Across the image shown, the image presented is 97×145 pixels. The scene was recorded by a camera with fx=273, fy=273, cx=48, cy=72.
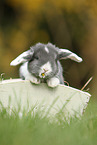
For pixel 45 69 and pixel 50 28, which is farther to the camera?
pixel 50 28

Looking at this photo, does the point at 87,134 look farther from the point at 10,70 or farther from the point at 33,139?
the point at 10,70

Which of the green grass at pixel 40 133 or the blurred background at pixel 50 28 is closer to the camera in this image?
the green grass at pixel 40 133

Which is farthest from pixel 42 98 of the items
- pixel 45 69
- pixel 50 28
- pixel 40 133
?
pixel 50 28

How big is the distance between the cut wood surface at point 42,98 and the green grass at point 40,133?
13.5 inches

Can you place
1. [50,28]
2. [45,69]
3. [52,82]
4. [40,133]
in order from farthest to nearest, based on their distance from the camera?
1. [50,28]
2. [52,82]
3. [45,69]
4. [40,133]

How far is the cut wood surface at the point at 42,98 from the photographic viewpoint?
2.73m

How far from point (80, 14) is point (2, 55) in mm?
2264

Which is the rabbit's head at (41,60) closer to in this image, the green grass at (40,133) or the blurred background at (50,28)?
the green grass at (40,133)

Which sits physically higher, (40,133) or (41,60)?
(41,60)

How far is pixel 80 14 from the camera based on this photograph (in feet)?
23.0

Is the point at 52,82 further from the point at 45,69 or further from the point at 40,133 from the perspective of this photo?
the point at 40,133

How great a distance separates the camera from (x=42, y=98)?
112 inches

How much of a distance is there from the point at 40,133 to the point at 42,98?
3.06 ft

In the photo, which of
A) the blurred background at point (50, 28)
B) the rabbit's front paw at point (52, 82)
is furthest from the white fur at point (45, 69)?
the blurred background at point (50, 28)
